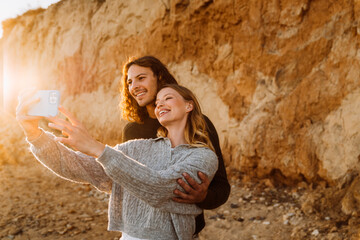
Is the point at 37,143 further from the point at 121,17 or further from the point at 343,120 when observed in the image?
the point at 121,17

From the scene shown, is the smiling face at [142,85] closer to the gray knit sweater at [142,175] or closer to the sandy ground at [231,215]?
the gray knit sweater at [142,175]

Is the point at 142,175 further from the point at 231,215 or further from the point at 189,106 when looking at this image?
the point at 231,215

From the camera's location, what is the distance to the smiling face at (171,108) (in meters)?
1.58

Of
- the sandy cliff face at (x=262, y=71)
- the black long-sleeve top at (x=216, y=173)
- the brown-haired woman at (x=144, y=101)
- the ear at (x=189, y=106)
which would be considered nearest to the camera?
the black long-sleeve top at (x=216, y=173)

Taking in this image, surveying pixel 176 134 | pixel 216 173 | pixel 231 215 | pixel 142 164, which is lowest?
pixel 231 215

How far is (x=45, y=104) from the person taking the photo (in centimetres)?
126

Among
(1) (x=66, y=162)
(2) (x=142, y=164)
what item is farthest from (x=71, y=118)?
(2) (x=142, y=164)

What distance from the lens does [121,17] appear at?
7.41 metres

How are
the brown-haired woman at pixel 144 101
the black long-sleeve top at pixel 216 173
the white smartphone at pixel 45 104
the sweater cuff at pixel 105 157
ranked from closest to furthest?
the sweater cuff at pixel 105 157
the white smartphone at pixel 45 104
the black long-sleeve top at pixel 216 173
the brown-haired woman at pixel 144 101

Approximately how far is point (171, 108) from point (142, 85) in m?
0.67

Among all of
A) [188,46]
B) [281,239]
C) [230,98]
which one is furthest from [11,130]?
[281,239]

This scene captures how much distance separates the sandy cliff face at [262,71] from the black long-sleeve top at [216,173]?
2.65m

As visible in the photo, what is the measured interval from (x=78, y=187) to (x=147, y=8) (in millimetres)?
4158

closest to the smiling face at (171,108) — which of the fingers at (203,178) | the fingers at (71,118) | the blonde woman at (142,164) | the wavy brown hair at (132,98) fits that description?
the blonde woman at (142,164)
